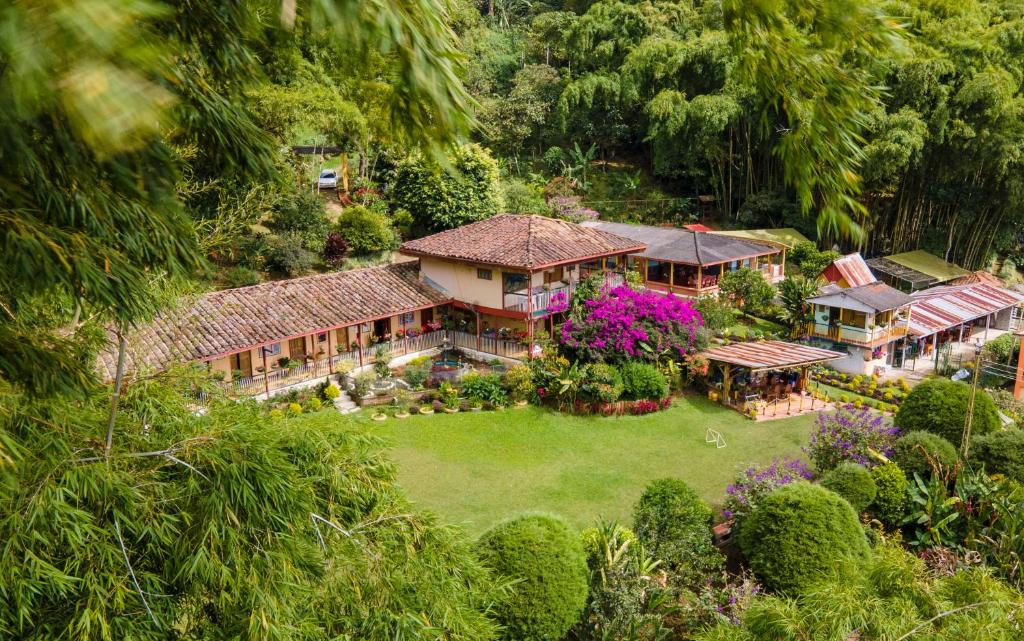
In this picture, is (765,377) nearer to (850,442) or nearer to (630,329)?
→ (630,329)

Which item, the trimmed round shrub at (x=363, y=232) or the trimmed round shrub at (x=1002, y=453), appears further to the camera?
the trimmed round shrub at (x=363, y=232)

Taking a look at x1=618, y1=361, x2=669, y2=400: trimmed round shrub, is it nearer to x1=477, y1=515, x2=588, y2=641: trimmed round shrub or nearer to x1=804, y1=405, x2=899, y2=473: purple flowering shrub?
x1=804, y1=405, x2=899, y2=473: purple flowering shrub

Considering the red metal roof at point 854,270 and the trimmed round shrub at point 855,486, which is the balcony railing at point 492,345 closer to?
the trimmed round shrub at point 855,486

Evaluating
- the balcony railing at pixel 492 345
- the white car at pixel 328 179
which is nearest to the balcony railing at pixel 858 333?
the balcony railing at pixel 492 345

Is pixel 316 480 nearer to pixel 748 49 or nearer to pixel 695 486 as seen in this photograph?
pixel 748 49

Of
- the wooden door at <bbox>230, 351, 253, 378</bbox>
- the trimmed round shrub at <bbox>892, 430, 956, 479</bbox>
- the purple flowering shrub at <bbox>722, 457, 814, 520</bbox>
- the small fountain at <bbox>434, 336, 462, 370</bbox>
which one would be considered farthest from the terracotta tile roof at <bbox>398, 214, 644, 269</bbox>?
the trimmed round shrub at <bbox>892, 430, 956, 479</bbox>

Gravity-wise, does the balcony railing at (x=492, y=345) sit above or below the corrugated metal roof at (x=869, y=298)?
below

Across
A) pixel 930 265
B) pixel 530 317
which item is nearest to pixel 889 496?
pixel 530 317
